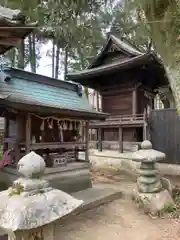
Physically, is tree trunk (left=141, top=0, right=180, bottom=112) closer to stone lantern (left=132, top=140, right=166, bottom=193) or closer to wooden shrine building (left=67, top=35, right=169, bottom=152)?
stone lantern (left=132, top=140, right=166, bottom=193)

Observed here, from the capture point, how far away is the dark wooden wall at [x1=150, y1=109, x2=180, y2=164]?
951cm

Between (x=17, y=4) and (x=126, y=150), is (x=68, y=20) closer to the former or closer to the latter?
(x=17, y=4)

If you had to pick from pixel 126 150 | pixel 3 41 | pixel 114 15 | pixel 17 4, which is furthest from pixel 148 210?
pixel 114 15

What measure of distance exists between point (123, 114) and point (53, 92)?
5.26m

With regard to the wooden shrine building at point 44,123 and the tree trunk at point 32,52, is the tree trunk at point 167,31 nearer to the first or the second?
the wooden shrine building at point 44,123

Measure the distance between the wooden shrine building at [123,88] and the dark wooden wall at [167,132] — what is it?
0.36 meters

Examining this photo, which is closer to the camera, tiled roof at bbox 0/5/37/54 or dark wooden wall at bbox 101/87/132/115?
tiled roof at bbox 0/5/37/54

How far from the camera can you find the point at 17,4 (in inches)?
379

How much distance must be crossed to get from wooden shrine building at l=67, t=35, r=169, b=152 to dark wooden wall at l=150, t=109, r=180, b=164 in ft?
1.18

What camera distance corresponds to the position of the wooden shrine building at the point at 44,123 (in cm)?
573

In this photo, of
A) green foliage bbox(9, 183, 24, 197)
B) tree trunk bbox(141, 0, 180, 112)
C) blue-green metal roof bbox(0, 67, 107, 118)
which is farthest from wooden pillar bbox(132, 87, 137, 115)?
green foliage bbox(9, 183, 24, 197)

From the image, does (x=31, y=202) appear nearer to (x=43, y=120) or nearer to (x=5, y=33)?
(x=5, y=33)

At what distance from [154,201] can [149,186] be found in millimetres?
407

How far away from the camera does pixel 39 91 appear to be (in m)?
6.79
